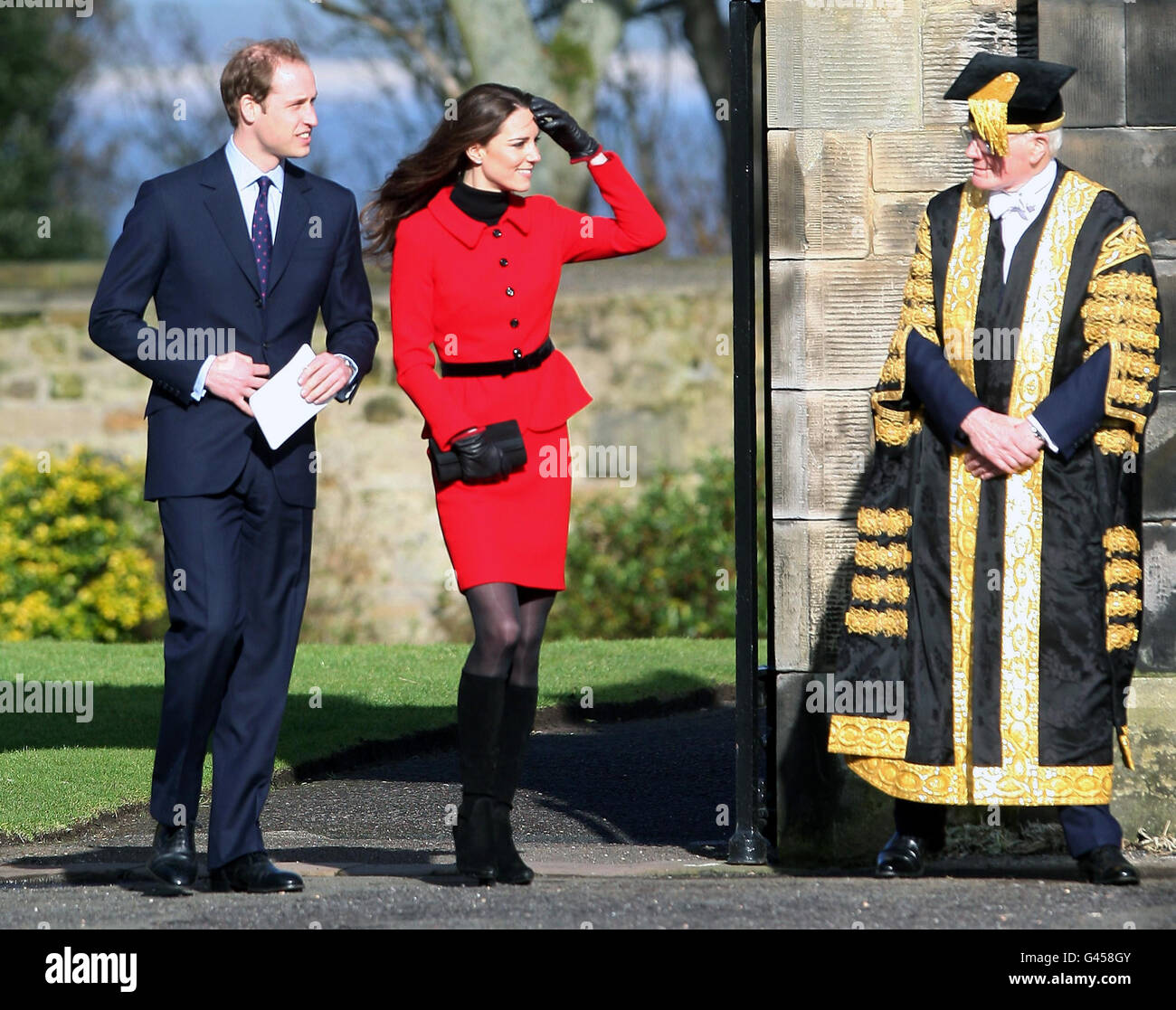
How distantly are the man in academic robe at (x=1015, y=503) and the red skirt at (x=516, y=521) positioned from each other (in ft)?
2.77

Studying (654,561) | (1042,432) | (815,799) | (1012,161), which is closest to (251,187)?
(1012,161)

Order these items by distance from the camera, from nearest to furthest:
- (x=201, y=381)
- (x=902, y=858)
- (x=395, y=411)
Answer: (x=201, y=381) → (x=902, y=858) → (x=395, y=411)

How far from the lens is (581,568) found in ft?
42.9

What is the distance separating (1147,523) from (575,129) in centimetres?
201

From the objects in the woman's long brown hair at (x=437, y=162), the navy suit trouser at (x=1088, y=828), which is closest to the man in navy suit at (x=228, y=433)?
the woman's long brown hair at (x=437, y=162)

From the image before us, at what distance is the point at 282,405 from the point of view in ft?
17.5

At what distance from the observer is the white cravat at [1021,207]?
18.1 ft

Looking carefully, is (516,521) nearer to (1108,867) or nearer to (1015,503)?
(1015,503)

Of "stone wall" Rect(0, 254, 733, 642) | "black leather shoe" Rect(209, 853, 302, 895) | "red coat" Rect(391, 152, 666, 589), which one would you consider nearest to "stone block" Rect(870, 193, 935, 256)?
"red coat" Rect(391, 152, 666, 589)

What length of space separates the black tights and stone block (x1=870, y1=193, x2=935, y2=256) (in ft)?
4.82

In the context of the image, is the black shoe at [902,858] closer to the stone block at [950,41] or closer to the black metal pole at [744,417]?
the black metal pole at [744,417]

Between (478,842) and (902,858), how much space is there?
1.18 m
